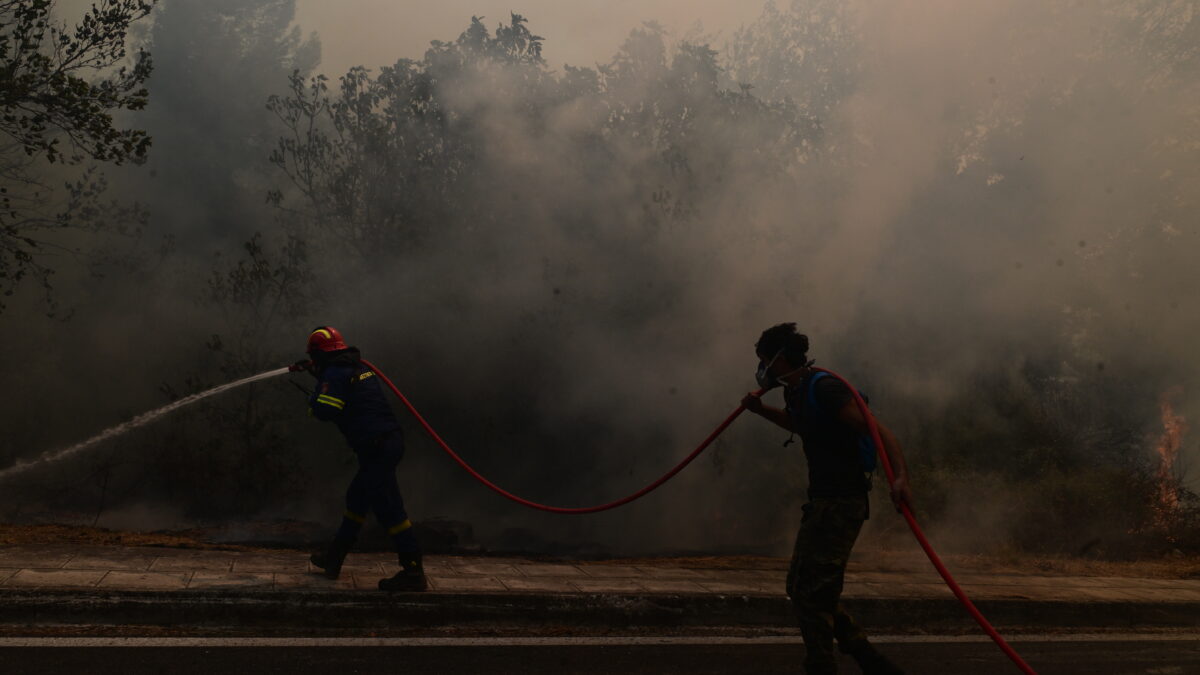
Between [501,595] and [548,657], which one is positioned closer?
[548,657]

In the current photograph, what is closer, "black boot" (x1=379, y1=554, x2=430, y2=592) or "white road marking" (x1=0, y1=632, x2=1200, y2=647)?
"white road marking" (x1=0, y1=632, x2=1200, y2=647)

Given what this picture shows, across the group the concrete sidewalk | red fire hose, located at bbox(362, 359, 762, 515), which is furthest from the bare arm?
the concrete sidewalk

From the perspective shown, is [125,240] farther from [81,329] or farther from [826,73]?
[826,73]

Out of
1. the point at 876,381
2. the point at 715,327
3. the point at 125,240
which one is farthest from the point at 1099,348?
the point at 125,240

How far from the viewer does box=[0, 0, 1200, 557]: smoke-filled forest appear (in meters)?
8.31

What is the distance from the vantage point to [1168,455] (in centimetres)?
916

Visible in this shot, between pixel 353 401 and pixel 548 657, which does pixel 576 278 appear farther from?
pixel 548 657

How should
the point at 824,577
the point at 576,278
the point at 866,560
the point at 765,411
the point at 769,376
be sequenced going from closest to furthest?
1. the point at 824,577
2. the point at 769,376
3. the point at 765,411
4. the point at 866,560
5. the point at 576,278

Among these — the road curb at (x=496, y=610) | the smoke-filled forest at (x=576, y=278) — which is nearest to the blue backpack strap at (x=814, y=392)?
the road curb at (x=496, y=610)

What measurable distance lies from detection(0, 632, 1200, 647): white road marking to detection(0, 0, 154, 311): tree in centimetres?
349

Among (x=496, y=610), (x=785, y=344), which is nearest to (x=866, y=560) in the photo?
(x=496, y=610)

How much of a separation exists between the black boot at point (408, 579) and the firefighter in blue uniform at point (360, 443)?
5 centimetres

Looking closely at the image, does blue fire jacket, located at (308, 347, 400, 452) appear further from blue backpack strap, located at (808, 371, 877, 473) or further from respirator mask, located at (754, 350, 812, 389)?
blue backpack strap, located at (808, 371, 877, 473)

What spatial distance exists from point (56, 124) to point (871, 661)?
243 inches
